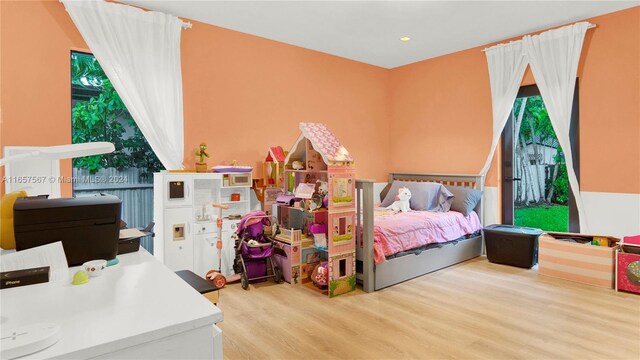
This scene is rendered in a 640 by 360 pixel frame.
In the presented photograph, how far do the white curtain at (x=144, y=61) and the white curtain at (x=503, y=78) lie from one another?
143 inches

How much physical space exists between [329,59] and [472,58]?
1876 mm

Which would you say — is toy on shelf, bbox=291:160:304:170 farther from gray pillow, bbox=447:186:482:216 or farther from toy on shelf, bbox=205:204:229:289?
gray pillow, bbox=447:186:482:216

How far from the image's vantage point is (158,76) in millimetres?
3635

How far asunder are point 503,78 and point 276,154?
2.89 m

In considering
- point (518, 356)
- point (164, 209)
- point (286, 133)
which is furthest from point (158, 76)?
A: point (518, 356)

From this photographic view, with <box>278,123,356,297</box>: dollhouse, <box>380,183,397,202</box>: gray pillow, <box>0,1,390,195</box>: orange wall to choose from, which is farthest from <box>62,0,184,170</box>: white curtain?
<box>380,183,397,202</box>: gray pillow

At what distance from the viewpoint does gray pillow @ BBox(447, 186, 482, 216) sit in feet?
15.0

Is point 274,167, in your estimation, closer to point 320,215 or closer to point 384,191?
point 320,215

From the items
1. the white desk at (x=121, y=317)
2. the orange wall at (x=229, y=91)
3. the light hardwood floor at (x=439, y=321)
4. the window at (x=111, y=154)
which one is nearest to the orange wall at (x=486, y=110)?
the orange wall at (x=229, y=91)

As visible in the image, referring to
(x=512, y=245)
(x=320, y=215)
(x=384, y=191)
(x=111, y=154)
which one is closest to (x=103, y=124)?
(x=111, y=154)

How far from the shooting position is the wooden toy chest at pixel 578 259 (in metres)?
3.50

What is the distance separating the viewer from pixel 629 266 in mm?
3346

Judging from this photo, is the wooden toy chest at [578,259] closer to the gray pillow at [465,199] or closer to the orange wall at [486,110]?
the orange wall at [486,110]

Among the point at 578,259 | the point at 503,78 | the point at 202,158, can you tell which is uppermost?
the point at 503,78
